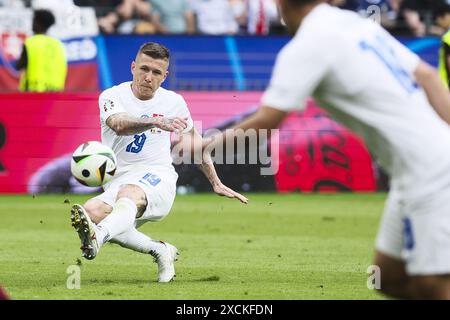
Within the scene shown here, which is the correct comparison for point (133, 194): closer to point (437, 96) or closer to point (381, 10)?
point (437, 96)

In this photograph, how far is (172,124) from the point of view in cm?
815

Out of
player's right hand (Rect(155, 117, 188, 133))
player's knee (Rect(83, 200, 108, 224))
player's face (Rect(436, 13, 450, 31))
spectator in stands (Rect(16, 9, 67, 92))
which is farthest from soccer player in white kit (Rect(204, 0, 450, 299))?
spectator in stands (Rect(16, 9, 67, 92))

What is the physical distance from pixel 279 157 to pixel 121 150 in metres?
8.02

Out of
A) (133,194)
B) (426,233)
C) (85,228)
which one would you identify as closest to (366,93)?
(426,233)

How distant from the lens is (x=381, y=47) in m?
5.78

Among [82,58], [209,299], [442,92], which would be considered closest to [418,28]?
[82,58]

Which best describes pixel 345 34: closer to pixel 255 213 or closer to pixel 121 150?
pixel 121 150

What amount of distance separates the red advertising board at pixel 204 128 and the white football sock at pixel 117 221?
7975 mm

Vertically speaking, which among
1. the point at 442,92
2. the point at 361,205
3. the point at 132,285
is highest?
the point at 442,92

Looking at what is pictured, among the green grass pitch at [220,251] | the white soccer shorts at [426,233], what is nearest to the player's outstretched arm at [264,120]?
the white soccer shorts at [426,233]

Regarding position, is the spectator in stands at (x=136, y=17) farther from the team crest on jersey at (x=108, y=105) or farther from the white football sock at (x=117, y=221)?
the white football sock at (x=117, y=221)

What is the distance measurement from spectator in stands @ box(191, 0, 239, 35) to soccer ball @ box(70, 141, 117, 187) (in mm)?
12719

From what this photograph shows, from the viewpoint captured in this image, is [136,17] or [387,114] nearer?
[387,114]

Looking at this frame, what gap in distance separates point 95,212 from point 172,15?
1256 centimetres
